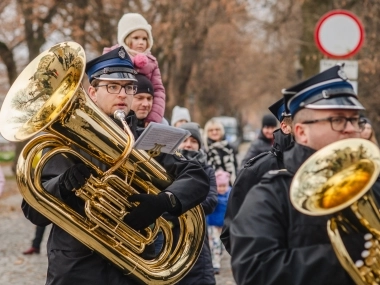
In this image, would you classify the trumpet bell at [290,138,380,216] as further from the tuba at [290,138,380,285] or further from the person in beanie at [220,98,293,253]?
the person in beanie at [220,98,293,253]

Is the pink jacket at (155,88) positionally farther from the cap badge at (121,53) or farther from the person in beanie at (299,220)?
the person in beanie at (299,220)

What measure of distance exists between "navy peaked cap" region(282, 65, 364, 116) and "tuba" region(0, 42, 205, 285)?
1085mm

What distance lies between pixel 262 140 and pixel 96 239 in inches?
236

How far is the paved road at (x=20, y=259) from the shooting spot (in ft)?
A: 29.6

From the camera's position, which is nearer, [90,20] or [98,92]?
[98,92]

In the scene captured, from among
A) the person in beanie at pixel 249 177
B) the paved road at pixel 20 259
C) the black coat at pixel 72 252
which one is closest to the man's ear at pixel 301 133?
the person in beanie at pixel 249 177

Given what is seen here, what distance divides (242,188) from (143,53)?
2.44 meters

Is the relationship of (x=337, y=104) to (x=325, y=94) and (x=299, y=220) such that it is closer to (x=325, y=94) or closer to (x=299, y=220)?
(x=325, y=94)

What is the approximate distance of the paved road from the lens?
901cm

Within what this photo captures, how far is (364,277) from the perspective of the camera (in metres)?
2.79

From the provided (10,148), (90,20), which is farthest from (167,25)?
(10,148)

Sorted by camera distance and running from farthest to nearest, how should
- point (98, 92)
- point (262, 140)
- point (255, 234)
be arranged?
point (262, 140)
point (98, 92)
point (255, 234)

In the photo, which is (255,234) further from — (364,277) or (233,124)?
(233,124)

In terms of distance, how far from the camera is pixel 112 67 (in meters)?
4.33
